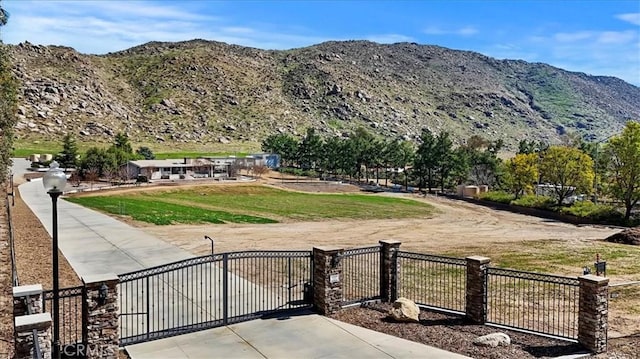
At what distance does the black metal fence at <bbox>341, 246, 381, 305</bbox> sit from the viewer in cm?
1614

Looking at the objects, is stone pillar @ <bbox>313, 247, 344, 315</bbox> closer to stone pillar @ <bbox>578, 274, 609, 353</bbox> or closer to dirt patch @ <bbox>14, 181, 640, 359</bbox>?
dirt patch @ <bbox>14, 181, 640, 359</bbox>

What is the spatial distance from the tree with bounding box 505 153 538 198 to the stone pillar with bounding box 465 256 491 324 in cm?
5731

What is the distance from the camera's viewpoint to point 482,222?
52000mm

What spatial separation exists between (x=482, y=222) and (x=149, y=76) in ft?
495

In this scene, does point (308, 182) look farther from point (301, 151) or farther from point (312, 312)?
point (312, 312)

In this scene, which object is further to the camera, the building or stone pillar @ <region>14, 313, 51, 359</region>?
the building

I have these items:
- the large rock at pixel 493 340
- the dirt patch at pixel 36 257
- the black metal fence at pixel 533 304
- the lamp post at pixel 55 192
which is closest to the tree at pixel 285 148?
the dirt patch at pixel 36 257

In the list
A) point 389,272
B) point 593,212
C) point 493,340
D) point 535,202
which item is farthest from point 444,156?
point 493,340

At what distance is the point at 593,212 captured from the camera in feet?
179

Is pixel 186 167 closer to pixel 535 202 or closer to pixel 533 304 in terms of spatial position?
pixel 535 202

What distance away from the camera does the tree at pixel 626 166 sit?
2090 inches

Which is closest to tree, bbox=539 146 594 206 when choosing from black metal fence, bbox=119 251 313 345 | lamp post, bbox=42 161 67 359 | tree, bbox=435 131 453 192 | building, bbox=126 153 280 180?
tree, bbox=435 131 453 192

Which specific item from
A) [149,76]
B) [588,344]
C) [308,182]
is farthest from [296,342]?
[149,76]

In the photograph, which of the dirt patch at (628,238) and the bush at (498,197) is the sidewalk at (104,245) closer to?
the dirt patch at (628,238)
